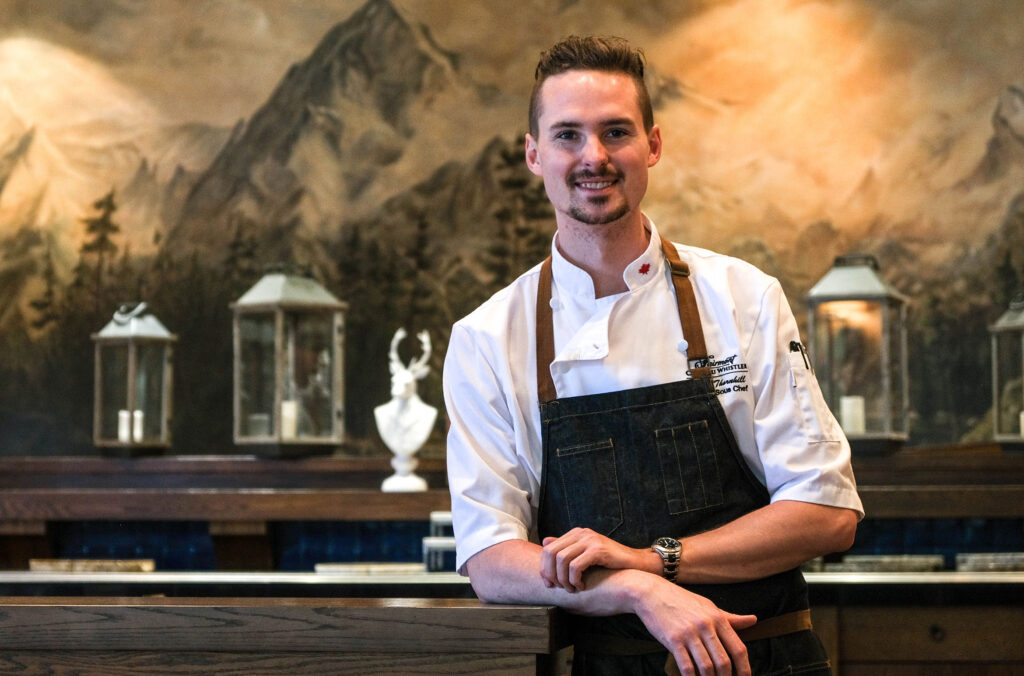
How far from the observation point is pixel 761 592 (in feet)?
5.41

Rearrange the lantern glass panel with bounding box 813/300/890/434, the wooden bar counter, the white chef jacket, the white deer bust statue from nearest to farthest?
the wooden bar counter, the white chef jacket, the white deer bust statue, the lantern glass panel with bounding box 813/300/890/434

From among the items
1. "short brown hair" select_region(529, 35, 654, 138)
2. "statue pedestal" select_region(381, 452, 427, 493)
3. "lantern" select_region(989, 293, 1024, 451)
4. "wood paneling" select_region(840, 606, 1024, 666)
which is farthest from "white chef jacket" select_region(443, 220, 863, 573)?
"lantern" select_region(989, 293, 1024, 451)

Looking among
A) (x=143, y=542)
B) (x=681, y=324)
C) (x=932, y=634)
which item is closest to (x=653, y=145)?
(x=681, y=324)

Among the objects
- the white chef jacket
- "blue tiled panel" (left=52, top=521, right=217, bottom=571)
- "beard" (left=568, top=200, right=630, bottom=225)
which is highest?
"beard" (left=568, top=200, right=630, bottom=225)

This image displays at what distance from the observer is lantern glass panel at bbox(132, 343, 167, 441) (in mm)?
5332

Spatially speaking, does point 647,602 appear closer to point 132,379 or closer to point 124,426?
point 124,426

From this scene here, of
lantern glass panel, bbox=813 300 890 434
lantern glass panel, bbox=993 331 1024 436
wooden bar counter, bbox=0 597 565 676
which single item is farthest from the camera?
lantern glass panel, bbox=993 331 1024 436

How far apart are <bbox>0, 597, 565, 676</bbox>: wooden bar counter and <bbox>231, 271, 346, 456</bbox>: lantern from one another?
2969mm

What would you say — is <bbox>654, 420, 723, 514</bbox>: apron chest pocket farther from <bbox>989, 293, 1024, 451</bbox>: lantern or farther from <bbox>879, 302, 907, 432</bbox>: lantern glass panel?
<bbox>989, 293, 1024, 451</bbox>: lantern

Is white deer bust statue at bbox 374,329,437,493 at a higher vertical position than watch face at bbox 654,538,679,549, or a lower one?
higher

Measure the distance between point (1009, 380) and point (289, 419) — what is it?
294 cm

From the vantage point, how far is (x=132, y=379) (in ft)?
17.9

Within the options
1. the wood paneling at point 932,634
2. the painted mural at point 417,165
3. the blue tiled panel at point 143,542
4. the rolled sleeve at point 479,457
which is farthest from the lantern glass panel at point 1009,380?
the rolled sleeve at point 479,457

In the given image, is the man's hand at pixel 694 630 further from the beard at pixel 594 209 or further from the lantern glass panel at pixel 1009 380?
the lantern glass panel at pixel 1009 380
